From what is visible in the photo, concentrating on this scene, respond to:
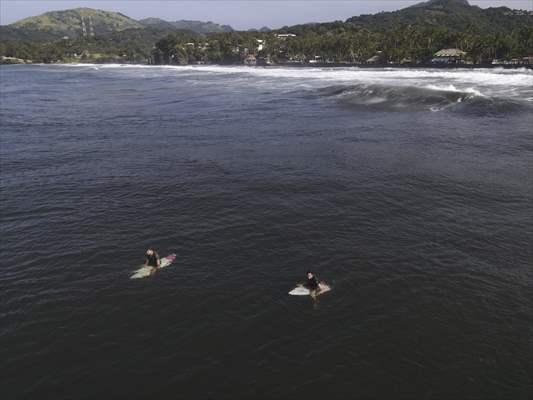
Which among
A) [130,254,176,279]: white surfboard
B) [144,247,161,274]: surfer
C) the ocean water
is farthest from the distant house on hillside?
[144,247,161,274]: surfer

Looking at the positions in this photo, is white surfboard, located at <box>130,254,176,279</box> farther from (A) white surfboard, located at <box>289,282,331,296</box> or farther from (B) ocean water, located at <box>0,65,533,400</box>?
(A) white surfboard, located at <box>289,282,331,296</box>

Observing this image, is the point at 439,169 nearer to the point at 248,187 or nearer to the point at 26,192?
the point at 248,187

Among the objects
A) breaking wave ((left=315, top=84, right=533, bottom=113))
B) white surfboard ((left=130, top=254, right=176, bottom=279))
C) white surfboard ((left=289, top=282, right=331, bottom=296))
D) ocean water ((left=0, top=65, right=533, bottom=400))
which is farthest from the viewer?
breaking wave ((left=315, top=84, right=533, bottom=113))

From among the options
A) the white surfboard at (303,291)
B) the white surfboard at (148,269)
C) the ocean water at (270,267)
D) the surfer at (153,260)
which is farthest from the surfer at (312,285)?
the surfer at (153,260)

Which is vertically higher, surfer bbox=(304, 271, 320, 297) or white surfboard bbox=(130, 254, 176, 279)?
surfer bbox=(304, 271, 320, 297)

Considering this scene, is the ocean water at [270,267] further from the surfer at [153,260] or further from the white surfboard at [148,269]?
the surfer at [153,260]

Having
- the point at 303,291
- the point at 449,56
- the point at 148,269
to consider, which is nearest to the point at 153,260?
the point at 148,269
